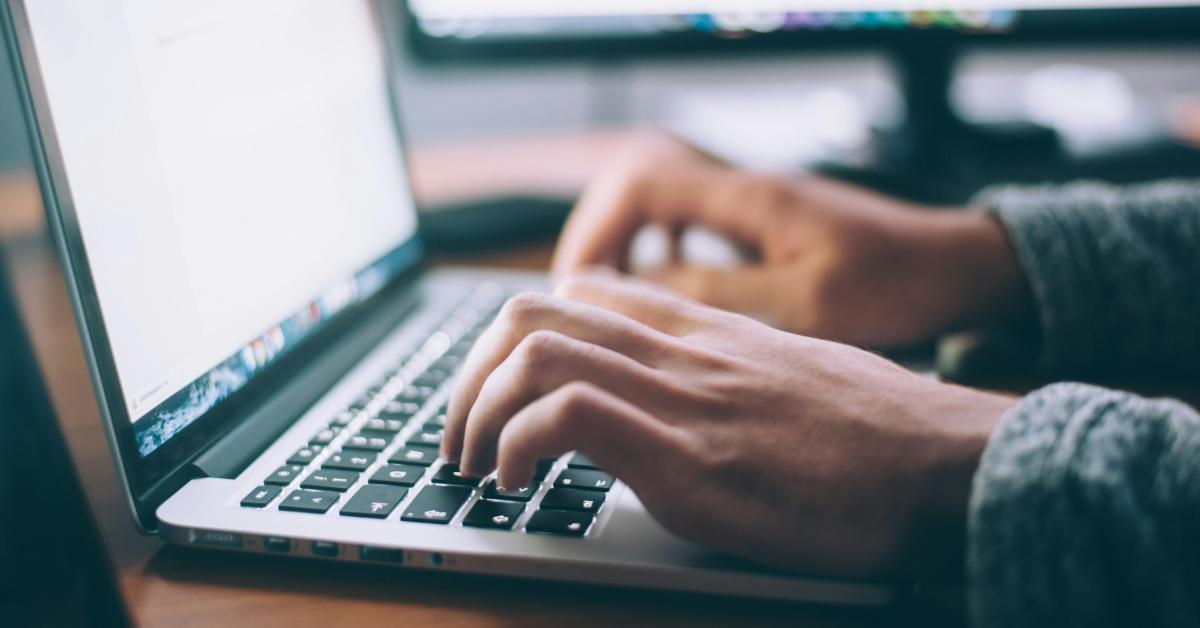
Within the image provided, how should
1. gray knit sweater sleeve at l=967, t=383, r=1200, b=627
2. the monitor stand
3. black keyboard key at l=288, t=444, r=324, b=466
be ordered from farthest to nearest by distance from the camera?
the monitor stand, black keyboard key at l=288, t=444, r=324, b=466, gray knit sweater sleeve at l=967, t=383, r=1200, b=627

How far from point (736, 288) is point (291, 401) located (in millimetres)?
262

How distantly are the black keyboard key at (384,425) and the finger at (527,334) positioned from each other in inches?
2.2

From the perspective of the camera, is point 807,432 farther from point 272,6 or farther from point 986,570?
point 272,6

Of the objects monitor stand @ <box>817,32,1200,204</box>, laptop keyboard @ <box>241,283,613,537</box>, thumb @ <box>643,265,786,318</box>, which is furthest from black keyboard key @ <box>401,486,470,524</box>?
monitor stand @ <box>817,32,1200,204</box>

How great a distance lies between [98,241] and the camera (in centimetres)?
36

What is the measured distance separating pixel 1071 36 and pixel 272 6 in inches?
24.1

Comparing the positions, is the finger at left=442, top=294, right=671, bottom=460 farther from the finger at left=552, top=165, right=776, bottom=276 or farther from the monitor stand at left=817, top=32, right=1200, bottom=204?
the monitor stand at left=817, top=32, right=1200, bottom=204

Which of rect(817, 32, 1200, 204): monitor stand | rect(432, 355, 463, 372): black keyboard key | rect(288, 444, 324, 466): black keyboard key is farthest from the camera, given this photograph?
rect(817, 32, 1200, 204): monitor stand

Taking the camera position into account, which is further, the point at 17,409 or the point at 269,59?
the point at 269,59

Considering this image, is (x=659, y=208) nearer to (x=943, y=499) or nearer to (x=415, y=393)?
(x=415, y=393)

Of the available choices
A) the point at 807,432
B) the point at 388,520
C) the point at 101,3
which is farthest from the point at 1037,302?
the point at 101,3

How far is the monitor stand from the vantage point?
0.76 meters

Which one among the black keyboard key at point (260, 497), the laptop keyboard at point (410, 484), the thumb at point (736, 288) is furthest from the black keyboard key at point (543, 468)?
the thumb at point (736, 288)

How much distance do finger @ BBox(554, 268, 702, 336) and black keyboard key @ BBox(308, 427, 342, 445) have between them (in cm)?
12
